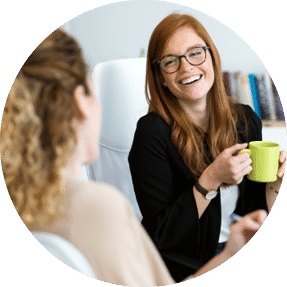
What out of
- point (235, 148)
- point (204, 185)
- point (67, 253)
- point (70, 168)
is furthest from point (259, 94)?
point (67, 253)

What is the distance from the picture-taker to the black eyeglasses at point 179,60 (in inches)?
63.3

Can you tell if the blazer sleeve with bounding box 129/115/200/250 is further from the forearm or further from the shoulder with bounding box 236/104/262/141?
the shoulder with bounding box 236/104/262/141

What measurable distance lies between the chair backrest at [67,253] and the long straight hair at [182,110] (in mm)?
722

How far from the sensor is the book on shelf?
1.70 metres

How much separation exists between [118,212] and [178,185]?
1.07 ft

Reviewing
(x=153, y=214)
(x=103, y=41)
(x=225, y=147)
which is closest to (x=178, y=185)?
(x=153, y=214)

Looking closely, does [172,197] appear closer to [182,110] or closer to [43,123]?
[182,110]

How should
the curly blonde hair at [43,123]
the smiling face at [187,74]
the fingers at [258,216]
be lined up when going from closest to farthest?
the smiling face at [187,74], the curly blonde hair at [43,123], the fingers at [258,216]

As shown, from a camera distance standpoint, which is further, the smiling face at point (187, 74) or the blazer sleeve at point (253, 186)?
the blazer sleeve at point (253, 186)

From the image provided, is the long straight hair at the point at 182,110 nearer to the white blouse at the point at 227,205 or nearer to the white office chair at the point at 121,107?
the white office chair at the point at 121,107

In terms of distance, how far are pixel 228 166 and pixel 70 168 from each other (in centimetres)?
79

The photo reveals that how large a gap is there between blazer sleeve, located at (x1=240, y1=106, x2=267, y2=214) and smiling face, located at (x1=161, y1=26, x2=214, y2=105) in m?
0.27

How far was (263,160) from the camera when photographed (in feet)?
5.42

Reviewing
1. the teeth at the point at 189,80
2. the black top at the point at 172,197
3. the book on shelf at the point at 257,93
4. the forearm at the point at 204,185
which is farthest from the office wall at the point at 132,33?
the forearm at the point at 204,185
